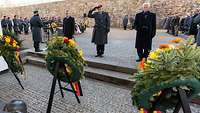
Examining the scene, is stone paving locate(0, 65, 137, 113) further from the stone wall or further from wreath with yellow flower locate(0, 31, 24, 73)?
the stone wall

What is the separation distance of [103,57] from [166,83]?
5.05m

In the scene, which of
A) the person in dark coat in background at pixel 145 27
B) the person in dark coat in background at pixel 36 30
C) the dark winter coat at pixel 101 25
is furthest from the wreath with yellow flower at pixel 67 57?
the person in dark coat in background at pixel 36 30

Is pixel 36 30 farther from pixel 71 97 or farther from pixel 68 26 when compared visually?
pixel 71 97

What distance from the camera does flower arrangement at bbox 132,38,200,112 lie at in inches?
88.4

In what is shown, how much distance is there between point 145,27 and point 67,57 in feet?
8.86

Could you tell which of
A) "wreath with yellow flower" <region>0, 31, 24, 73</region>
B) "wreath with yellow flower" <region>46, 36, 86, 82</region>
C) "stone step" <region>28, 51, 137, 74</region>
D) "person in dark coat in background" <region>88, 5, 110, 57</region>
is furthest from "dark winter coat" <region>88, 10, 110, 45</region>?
"wreath with yellow flower" <region>46, 36, 86, 82</region>

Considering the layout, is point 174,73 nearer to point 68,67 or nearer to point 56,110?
point 68,67

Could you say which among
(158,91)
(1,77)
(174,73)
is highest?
(174,73)

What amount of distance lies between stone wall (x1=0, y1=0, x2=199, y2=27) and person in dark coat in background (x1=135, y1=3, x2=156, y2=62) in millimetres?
16739

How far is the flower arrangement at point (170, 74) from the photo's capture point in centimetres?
224

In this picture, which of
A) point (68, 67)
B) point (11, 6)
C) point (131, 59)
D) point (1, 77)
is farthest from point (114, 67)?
point (11, 6)

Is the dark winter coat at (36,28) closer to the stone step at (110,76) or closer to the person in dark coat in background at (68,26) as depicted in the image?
the person in dark coat in background at (68,26)

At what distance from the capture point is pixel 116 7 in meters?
27.1

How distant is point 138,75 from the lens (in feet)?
8.15
